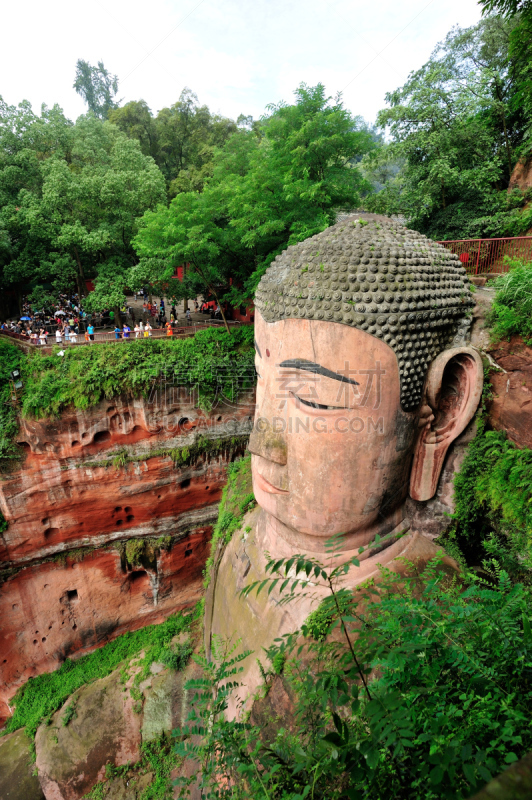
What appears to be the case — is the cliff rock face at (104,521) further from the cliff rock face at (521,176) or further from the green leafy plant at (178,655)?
the cliff rock face at (521,176)

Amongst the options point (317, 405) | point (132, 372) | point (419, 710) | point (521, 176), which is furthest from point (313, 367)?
point (521, 176)

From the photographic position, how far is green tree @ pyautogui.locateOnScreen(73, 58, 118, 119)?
3716 cm

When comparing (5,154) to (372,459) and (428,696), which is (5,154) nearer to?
(372,459)

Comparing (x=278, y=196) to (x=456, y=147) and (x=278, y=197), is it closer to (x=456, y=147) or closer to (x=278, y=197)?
(x=278, y=197)

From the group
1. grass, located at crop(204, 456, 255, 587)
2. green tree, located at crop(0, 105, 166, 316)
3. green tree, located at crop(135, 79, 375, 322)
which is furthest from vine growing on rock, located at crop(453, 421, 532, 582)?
green tree, located at crop(0, 105, 166, 316)

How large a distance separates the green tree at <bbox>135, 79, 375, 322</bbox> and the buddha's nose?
810cm

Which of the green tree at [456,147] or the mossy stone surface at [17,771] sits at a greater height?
the green tree at [456,147]

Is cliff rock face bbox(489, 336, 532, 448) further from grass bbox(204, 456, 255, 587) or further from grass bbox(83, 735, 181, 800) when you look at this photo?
grass bbox(83, 735, 181, 800)

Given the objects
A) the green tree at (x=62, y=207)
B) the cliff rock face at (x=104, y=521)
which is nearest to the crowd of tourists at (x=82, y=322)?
the green tree at (x=62, y=207)

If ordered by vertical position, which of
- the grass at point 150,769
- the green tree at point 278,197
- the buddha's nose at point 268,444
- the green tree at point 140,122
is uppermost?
the green tree at point 140,122

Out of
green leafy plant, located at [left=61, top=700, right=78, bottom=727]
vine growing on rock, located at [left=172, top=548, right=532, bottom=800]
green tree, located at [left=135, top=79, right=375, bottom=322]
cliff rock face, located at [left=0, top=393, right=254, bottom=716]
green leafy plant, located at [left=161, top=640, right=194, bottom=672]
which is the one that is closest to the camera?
vine growing on rock, located at [left=172, top=548, right=532, bottom=800]

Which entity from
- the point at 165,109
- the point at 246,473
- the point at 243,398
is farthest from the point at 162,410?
the point at 165,109

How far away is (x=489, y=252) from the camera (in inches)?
284

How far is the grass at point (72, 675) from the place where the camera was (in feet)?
38.3
